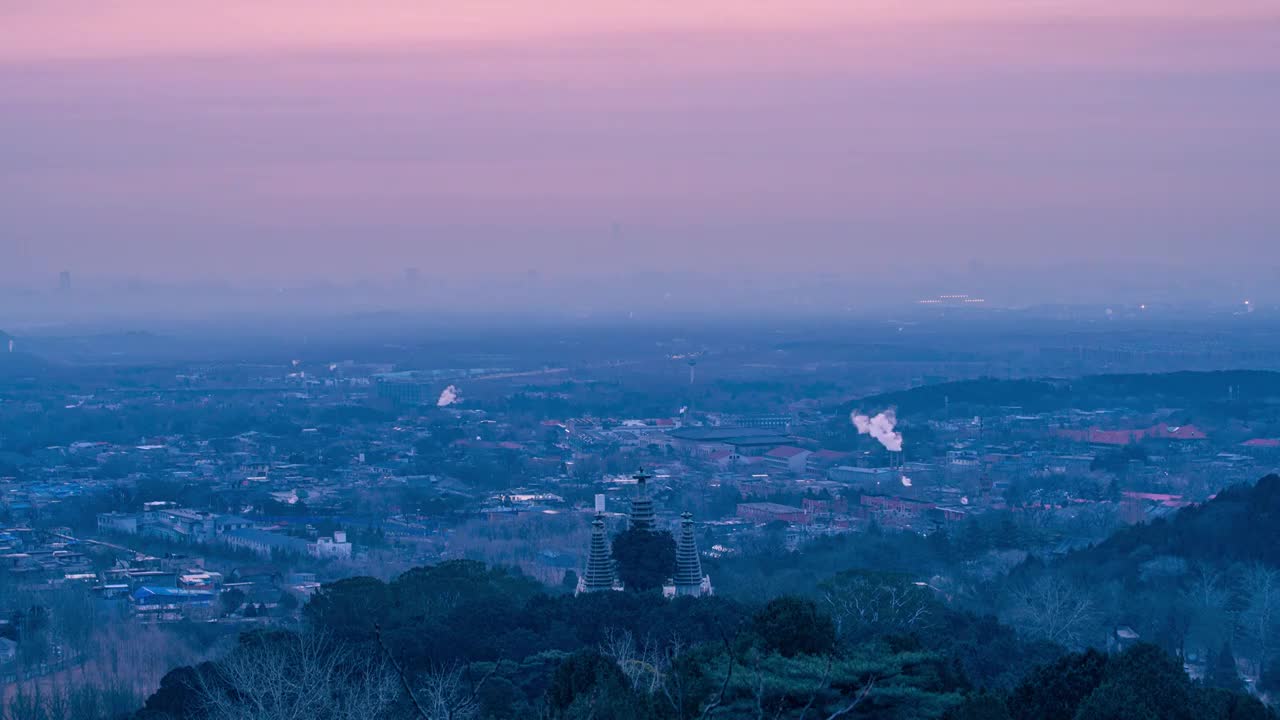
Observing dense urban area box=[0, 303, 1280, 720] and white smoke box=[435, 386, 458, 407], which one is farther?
white smoke box=[435, 386, 458, 407]

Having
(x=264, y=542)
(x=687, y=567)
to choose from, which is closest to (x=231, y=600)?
(x=264, y=542)

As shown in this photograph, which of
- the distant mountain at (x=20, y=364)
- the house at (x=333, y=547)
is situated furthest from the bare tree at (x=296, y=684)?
the distant mountain at (x=20, y=364)

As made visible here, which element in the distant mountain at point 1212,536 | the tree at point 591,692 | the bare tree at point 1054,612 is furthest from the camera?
the distant mountain at point 1212,536

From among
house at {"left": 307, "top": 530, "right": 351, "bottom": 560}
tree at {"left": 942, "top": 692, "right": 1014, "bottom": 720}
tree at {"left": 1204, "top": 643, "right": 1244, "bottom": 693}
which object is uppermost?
tree at {"left": 942, "top": 692, "right": 1014, "bottom": 720}

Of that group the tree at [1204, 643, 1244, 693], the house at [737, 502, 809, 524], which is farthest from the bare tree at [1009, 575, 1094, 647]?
the house at [737, 502, 809, 524]

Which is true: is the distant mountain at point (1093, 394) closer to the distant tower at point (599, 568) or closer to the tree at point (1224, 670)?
the distant tower at point (599, 568)

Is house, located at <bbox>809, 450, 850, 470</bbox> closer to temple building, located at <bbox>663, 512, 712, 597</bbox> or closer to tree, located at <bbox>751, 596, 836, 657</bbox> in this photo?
temple building, located at <bbox>663, 512, 712, 597</bbox>

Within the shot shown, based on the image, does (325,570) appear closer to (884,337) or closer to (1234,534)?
(1234,534)

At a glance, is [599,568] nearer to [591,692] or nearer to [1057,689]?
[591,692]
